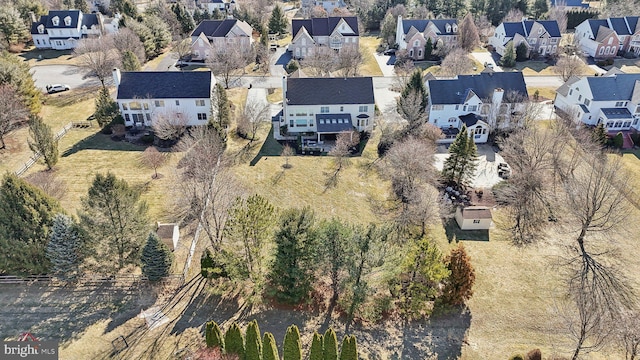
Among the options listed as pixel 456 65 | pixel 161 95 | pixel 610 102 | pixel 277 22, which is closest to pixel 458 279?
pixel 161 95

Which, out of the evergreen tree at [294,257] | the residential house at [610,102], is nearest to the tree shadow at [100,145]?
the evergreen tree at [294,257]

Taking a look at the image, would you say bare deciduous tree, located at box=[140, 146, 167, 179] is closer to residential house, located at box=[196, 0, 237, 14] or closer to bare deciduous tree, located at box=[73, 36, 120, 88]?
bare deciduous tree, located at box=[73, 36, 120, 88]

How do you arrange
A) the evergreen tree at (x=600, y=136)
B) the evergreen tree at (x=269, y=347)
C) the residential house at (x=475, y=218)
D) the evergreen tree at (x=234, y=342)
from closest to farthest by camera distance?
the evergreen tree at (x=269, y=347) → the evergreen tree at (x=234, y=342) → the residential house at (x=475, y=218) → the evergreen tree at (x=600, y=136)

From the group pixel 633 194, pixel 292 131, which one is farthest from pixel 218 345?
pixel 633 194

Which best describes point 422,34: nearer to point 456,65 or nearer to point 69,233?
point 456,65

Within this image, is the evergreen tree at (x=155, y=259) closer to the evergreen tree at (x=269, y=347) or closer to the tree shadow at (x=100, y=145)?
the evergreen tree at (x=269, y=347)

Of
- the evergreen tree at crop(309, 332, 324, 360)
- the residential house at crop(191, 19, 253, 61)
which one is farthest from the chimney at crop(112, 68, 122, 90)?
the evergreen tree at crop(309, 332, 324, 360)
